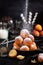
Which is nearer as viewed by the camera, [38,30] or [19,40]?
[19,40]

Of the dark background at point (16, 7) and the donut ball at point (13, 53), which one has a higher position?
the dark background at point (16, 7)

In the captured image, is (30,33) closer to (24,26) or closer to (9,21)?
(24,26)

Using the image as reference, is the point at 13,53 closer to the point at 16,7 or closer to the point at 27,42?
the point at 27,42

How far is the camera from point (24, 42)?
2.13 metres

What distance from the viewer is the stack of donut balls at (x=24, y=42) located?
212cm

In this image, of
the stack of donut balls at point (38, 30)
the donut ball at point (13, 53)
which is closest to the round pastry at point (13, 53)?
the donut ball at point (13, 53)

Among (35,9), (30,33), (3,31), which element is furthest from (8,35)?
(35,9)

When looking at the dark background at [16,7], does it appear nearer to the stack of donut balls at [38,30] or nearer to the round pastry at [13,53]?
the stack of donut balls at [38,30]

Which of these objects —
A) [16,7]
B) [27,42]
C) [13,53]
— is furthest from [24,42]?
[16,7]

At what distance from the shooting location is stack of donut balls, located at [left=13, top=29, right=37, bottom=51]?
2.12 metres

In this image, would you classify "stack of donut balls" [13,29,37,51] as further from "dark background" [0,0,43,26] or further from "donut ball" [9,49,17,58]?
"dark background" [0,0,43,26]

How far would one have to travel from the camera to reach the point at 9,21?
2193 mm

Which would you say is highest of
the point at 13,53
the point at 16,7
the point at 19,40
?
the point at 16,7

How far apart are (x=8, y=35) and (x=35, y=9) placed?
337mm
